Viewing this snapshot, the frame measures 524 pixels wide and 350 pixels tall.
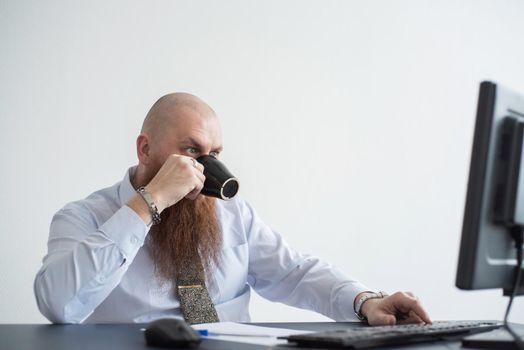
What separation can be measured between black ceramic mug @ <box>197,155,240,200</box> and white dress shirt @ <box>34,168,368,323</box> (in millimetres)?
256

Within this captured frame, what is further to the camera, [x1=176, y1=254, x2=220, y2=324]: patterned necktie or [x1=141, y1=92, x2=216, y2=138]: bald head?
[x1=141, y1=92, x2=216, y2=138]: bald head

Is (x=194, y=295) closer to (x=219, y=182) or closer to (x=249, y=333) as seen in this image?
(x=219, y=182)

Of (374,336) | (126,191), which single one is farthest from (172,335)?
(126,191)

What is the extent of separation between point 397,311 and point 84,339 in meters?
0.83

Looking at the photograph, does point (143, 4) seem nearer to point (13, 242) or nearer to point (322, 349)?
point (13, 242)

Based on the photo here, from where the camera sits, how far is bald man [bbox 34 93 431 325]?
5.59 feet

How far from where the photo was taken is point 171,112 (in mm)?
2258

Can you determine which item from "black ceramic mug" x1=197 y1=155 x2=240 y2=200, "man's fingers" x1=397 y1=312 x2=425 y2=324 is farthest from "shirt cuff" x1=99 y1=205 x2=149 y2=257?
"man's fingers" x1=397 y1=312 x2=425 y2=324

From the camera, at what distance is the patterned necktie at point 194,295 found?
6.54 ft

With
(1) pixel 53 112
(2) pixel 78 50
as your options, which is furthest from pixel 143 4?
(1) pixel 53 112

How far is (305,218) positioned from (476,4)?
1795mm

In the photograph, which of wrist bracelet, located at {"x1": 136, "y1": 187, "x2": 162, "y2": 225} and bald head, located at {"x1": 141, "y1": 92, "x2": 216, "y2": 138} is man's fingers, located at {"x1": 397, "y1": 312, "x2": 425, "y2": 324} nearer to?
wrist bracelet, located at {"x1": 136, "y1": 187, "x2": 162, "y2": 225}

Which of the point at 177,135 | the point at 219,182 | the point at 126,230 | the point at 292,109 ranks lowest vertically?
the point at 126,230

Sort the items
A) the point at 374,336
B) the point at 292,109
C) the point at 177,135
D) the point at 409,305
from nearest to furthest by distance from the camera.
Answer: the point at 374,336 → the point at 409,305 → the point at 177,135 → the point at 292,109
